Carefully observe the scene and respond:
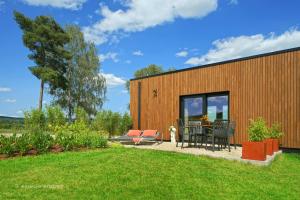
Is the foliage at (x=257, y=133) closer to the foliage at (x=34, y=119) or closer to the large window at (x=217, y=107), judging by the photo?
the large window at (x=217, y=107)

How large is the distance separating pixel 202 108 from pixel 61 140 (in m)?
5.57

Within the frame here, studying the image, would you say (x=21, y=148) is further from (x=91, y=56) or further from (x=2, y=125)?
(x=91, y=56)

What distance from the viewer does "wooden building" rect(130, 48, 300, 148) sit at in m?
9.35

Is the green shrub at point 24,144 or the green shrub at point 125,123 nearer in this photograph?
the green shrub at point 24,144

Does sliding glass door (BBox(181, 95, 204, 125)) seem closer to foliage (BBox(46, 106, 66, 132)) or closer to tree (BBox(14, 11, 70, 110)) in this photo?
foliage (BBox(46, 106, 66, 132))

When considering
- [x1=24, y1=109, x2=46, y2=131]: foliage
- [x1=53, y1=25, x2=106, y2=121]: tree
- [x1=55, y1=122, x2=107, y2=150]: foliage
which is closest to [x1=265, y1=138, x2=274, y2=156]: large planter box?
[x1=55, y1=122, x2=107, y2=150]: foliage

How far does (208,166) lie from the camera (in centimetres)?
600

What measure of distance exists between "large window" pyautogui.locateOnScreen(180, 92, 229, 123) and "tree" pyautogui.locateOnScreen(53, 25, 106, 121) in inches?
738

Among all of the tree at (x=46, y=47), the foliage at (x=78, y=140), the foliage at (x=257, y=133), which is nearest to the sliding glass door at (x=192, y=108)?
the foliage at (x=78, y=140)

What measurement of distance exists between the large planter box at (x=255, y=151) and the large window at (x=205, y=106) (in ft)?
14.2

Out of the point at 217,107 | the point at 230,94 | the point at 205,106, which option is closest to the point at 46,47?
the point at 205,106

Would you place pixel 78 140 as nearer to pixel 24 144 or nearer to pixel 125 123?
pixel 24 144

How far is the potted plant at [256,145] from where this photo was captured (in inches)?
262

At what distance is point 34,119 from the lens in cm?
1011
